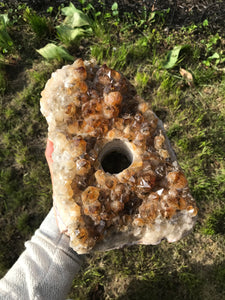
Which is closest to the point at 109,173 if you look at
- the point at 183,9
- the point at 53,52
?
the point at 53,52

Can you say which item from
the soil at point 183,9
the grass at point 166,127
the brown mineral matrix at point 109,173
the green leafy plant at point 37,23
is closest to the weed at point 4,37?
the grass at point 166,127

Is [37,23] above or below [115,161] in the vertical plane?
above

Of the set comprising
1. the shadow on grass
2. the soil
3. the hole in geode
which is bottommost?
the shadow on grass

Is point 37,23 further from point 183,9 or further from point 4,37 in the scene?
point 183,9

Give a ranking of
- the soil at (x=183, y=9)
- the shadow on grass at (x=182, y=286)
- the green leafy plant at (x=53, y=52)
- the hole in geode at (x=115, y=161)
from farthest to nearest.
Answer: the soil at (x=183, y=9), the green leafy plant at (x=53, y=52), the shadow on grass at (x=182, y=286), the hole in geode at (x=115, y=161)

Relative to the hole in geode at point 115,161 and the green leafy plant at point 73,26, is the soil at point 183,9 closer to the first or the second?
the green leafy plant at point 73,26

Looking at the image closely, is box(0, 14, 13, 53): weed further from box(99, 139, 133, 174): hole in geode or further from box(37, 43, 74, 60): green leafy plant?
box(99, 139, 133, 174): hole in geode

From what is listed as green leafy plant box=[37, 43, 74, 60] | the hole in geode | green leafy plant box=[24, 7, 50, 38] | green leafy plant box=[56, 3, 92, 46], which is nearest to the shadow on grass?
the hole in geode
